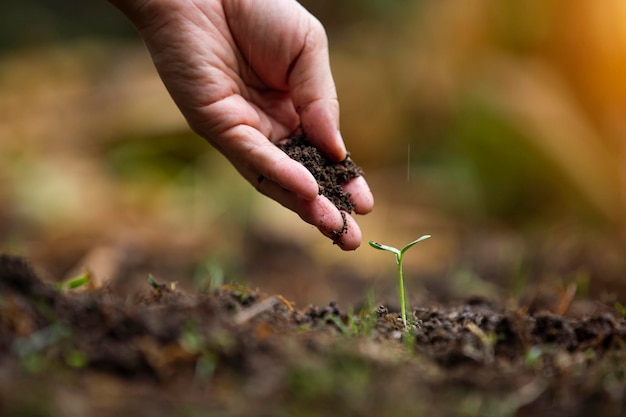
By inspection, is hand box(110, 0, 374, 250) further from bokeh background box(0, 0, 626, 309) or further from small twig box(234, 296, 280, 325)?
bokeh background box(0, 0, 626, 309)

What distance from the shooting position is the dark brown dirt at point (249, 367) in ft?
3.67

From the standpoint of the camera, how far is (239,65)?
7.38 ft

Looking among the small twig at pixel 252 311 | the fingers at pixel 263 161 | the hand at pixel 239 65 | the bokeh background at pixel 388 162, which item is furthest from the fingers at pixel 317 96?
the bokeh background at pixel 388 162

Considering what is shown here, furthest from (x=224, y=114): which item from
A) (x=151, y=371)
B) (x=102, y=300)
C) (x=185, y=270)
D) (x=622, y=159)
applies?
(x=622, y=159)

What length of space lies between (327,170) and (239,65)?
52 centimetres

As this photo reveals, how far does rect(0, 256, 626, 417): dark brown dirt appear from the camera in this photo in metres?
1.12

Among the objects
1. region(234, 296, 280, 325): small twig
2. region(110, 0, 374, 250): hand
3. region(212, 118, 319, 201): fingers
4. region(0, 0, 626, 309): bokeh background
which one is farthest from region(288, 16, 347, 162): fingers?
region(0, 0, 626, 309): bokeh background

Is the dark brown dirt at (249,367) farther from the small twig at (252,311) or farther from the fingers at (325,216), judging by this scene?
the fingers at (325,216)

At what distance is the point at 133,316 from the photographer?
Result: 4.33 feet

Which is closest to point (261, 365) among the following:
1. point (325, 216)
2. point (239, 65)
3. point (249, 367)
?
point (249, 367)

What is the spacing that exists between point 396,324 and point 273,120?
937 millimetres

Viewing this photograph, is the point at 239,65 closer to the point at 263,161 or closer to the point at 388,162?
the point at 263,161

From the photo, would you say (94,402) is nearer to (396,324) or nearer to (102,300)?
(102,300)

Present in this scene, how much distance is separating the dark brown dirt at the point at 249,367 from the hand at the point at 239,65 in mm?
627
